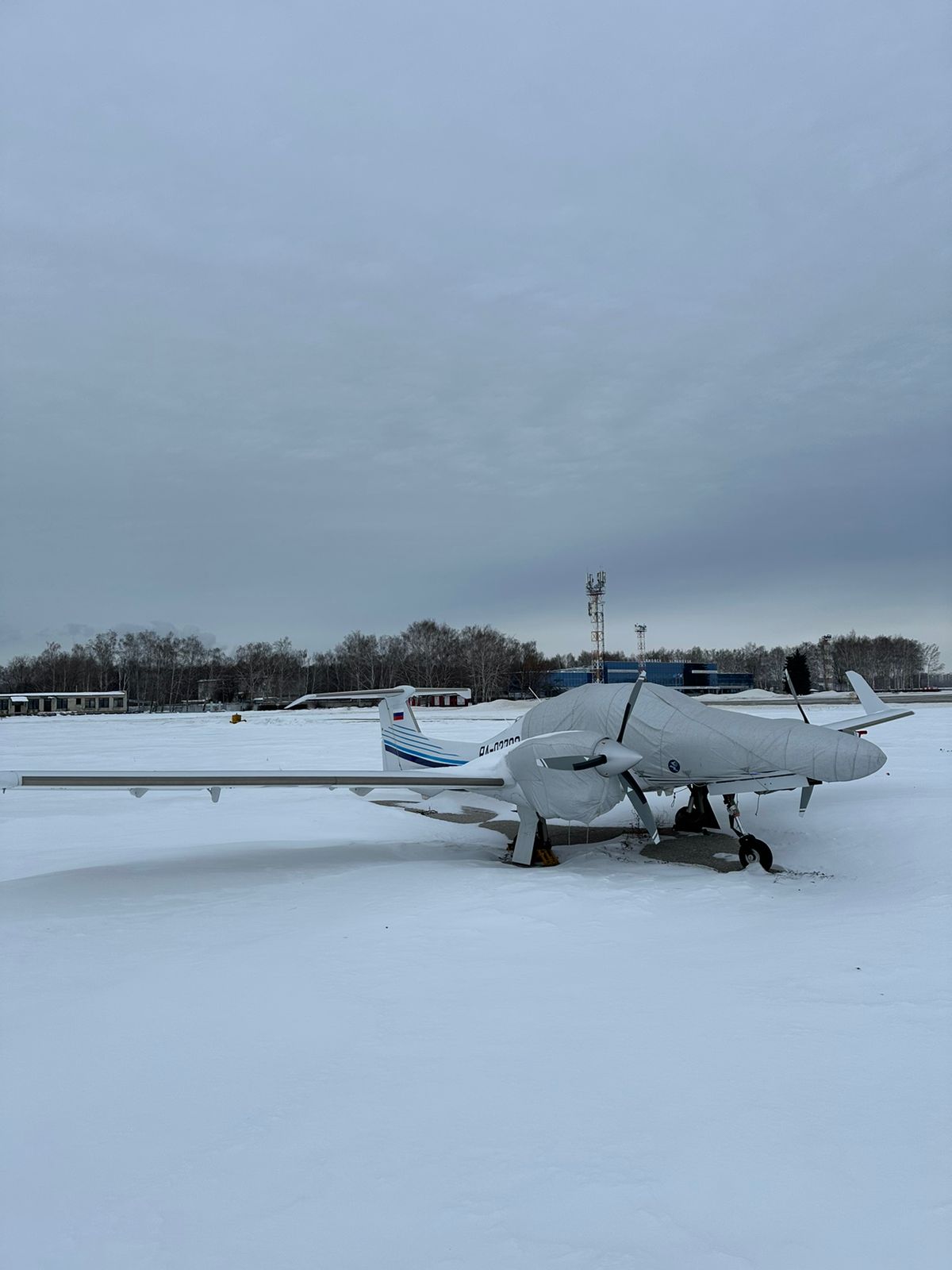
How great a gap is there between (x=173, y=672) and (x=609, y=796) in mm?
126410

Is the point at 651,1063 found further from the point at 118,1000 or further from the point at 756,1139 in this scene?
the point at 118,1000

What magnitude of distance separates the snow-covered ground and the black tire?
3.56 m

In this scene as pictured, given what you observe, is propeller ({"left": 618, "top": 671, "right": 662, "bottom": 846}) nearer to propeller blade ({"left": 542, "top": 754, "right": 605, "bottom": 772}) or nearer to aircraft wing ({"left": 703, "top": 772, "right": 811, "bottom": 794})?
propeller blade ({"left": 542, "top": 754, "right": 605, "bottom": 772})

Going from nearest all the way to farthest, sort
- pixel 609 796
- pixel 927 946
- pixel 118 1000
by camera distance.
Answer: pixel 118 1000 < pixel 927 946 < pixel 609 796

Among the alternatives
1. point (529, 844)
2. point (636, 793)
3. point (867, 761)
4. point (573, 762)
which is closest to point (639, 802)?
point (636, 793)

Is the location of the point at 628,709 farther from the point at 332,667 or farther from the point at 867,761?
the point at 332,667

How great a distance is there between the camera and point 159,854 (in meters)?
11.9

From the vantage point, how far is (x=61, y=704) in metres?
108

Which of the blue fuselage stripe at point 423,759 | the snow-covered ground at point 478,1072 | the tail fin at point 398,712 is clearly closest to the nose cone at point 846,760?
the snow-covered ground at point 478,1072

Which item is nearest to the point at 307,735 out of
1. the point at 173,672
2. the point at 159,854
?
the point at 159,854

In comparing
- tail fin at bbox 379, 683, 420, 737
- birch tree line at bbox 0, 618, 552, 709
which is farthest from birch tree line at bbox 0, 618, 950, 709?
tail fin at bbox 379, 683, 420, 737

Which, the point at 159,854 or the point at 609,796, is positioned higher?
the point at 609,796

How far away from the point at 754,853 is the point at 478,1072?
7323mm

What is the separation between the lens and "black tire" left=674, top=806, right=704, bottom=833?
13.4 meters
